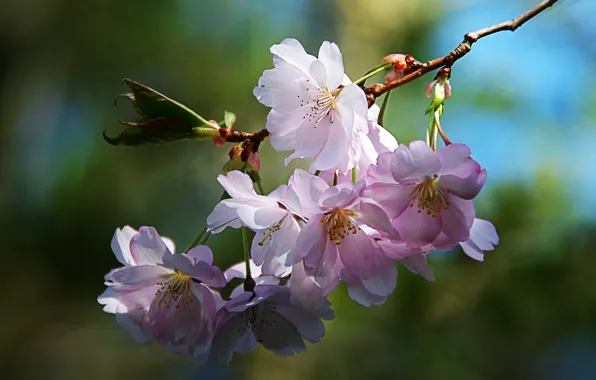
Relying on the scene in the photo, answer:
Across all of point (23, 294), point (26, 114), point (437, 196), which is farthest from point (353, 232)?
point (26, 114)

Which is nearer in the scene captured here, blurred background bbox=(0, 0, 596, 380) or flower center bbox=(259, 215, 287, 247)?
flower center bbox=(259, 215, 287, 247)

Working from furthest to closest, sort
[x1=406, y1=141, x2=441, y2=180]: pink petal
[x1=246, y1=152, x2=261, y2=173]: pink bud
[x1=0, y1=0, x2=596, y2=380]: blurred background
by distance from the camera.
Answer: [x1=0, y1=0, x2=596, y2=380]: blurred background < [x1=246, y1=152, x2=261, y2=173]: pink bud < [x1=406, y1=141, x2=441, y2=180]: pink petal

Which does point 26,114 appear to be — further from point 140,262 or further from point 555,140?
point 140,262

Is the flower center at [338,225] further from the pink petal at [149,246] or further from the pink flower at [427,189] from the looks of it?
the pink petal at [149,246]

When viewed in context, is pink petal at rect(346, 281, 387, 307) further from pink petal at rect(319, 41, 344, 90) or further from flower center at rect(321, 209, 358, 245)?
pink petal at rect(319, 41, 344, 90)

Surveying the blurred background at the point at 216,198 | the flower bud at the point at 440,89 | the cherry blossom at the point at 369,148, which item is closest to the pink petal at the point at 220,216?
the cherry blossom at the point at 369,148

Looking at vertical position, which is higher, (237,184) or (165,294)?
(237,184)

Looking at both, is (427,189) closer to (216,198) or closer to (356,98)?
(356,98)

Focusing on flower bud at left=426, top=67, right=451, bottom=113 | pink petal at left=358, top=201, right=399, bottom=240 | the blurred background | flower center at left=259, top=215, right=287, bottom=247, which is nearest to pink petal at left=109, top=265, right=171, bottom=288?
flower center at left=259, top=215, right=287, bottom=247

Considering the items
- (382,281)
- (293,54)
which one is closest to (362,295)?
(382,281)
